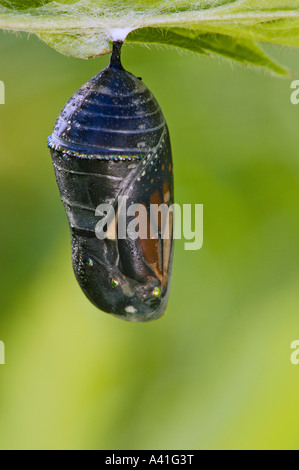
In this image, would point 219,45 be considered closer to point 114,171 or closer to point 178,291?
point 114,171

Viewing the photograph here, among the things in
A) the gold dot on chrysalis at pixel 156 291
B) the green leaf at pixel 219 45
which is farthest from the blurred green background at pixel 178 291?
the green leaf at pixel 219 45

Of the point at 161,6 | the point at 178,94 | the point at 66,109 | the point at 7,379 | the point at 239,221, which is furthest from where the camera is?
the point at 7,379

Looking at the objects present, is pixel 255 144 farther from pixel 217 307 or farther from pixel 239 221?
pixel 217 307

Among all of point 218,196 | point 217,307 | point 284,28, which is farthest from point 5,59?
point 284,28

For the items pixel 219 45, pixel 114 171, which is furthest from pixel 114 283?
pixel 219 45

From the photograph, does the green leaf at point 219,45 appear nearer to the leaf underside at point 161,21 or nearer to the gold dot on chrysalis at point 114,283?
the leaf underside at point 161,21

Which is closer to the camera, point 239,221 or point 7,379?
point 239,221

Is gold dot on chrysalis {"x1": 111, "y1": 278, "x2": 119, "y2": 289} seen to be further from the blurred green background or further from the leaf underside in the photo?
the blurred green background

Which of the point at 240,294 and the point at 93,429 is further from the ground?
the point at 240,294
